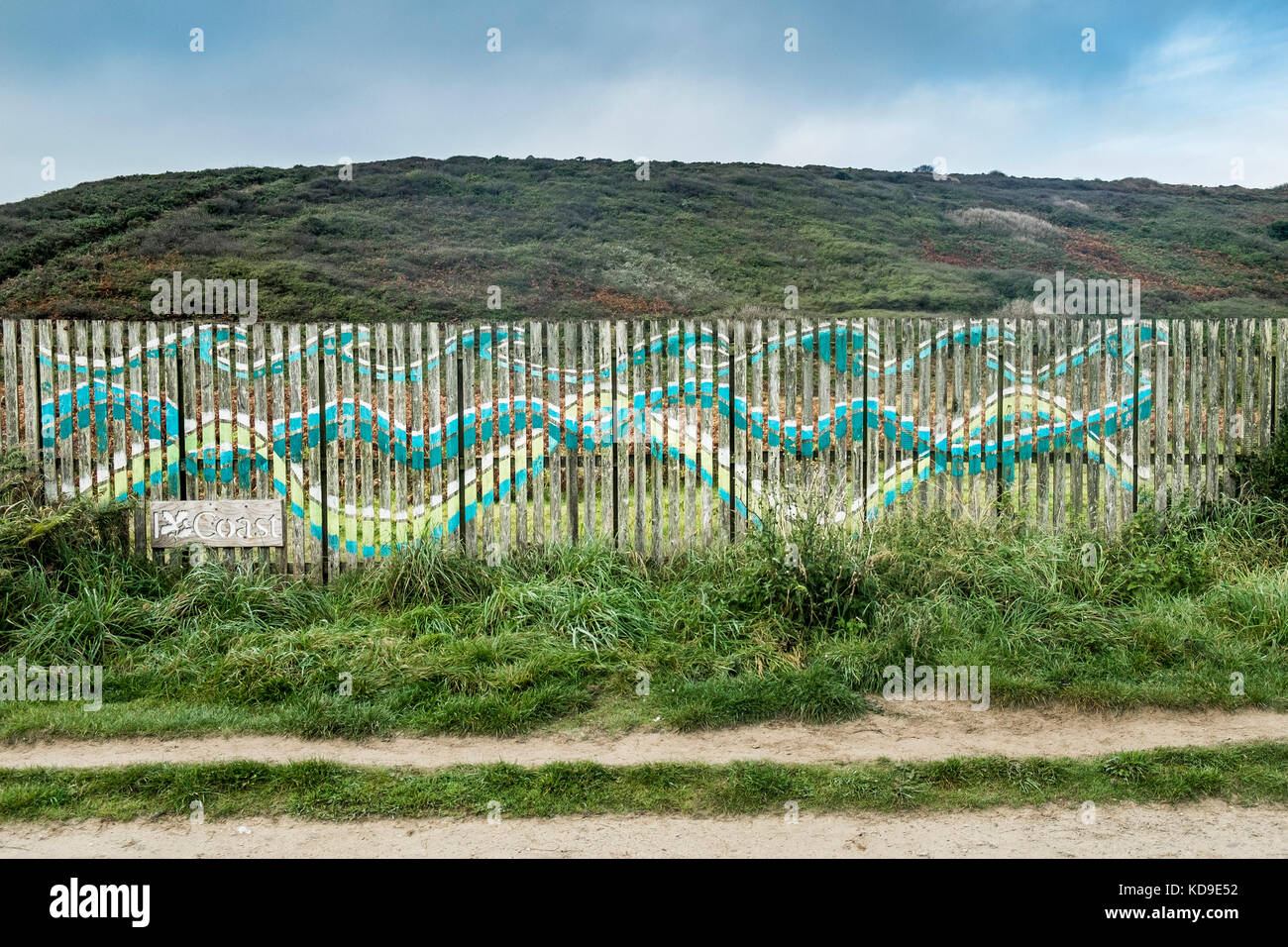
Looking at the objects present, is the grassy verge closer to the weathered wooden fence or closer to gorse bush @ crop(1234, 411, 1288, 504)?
gorse bush @ crop(1234, 411, 1288, 504)

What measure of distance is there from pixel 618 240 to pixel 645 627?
29.2 metres

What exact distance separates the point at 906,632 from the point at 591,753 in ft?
7.74

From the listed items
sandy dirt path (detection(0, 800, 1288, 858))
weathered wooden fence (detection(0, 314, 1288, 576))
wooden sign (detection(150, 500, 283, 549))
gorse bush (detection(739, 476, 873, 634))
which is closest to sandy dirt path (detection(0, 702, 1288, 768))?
sandy dirt path (detection(0, 800, 1288, 858))

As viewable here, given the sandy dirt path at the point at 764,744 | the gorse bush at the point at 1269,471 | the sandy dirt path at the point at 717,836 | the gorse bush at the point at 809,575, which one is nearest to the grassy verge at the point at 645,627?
the gorse bush at the point at 809,575

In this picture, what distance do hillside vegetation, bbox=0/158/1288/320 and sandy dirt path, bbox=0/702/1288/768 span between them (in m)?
21.0

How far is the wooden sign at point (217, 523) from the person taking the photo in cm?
791

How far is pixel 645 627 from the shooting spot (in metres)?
6.48

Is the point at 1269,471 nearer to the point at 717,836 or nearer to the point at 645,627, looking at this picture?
the point at 645,627

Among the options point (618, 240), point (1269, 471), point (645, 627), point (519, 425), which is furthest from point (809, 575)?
point (618, 240)

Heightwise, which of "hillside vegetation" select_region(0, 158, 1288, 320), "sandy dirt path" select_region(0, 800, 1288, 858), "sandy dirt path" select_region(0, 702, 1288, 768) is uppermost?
"hillside vegetation" select_region(0, 158, 1288, 320)

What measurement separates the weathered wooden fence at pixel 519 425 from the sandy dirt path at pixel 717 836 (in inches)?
152

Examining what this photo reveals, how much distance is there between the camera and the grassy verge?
5445 mm

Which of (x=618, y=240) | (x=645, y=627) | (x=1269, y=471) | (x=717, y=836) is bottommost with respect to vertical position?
(x=717, y=836)

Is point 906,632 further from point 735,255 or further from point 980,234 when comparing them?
point 980,234
